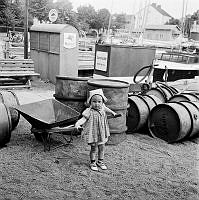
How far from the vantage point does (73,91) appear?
21.1 ft

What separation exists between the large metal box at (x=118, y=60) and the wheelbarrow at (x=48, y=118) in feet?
18.1

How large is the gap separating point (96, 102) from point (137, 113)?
2.35 metres

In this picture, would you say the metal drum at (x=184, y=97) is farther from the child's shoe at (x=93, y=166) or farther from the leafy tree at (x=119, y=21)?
the leafy tree at (x=119, y=21)

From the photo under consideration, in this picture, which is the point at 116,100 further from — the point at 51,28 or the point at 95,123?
the point at 51,28

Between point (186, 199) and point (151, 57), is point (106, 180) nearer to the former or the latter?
point (186, 199)

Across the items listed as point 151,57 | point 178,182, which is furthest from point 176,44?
point 178,182

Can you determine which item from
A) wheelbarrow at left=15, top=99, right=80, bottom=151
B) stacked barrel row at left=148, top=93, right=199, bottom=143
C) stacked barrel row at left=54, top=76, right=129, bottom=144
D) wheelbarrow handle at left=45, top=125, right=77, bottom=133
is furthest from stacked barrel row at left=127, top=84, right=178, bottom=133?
wheelbarrow handle at left=45, top=125, right=77, bottom=133

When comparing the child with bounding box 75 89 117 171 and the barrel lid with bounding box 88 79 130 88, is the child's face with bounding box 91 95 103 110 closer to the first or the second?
the child with bounding box 75 89 117 171

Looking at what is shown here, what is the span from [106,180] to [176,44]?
34.2m

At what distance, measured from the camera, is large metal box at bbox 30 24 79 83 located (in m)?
11.8

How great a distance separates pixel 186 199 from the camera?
441 cm

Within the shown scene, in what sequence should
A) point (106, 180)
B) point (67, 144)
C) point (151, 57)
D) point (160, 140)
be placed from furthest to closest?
point (151, 57) → point (160, 140) → point (67, 144) → point (106, 180)

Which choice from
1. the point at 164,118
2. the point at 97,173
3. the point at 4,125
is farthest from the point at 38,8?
the point at 97,173

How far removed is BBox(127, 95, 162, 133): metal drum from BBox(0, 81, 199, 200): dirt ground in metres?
0.55
